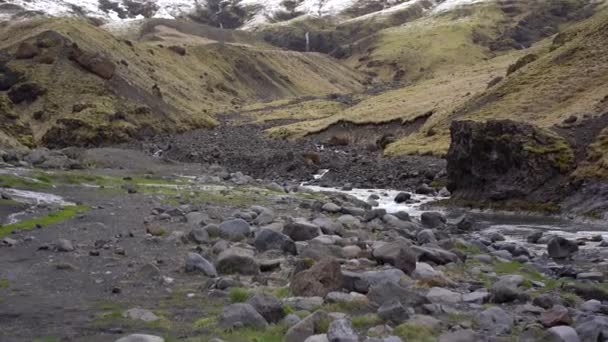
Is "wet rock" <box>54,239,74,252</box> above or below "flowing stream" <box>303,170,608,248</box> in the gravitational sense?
above

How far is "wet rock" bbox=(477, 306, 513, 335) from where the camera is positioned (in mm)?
11453

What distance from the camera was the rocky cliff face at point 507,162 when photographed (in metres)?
30.9

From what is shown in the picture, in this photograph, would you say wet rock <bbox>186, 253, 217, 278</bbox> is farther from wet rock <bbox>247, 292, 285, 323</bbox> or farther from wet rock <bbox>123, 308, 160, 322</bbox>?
wet rock <bbox>247, 292, 285, 323</bbox>

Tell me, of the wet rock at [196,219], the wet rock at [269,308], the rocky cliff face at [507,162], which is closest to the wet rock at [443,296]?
the wet rock at [269,308]

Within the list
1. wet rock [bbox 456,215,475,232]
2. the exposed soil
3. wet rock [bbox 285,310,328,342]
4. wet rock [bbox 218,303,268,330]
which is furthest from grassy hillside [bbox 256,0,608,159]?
wet rock [bbox 218,303,268,330]

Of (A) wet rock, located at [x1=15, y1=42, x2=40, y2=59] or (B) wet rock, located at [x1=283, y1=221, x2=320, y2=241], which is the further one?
(A) wet rock, located at [x1=15, y1=42, x2=40, y2=59]

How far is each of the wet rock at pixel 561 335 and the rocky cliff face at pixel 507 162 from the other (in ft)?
65.8

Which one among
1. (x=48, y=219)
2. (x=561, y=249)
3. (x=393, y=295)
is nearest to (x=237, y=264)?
(x=393, y=295)

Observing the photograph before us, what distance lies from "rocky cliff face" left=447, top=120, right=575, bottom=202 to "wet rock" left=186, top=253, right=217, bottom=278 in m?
19.3

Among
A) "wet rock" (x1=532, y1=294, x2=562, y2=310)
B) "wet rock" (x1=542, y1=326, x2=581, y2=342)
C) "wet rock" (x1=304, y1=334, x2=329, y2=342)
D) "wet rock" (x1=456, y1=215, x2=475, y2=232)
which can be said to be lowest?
"wet rock" (x1=456, y1=215, x2=475, y2=232)

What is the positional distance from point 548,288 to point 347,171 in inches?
1202

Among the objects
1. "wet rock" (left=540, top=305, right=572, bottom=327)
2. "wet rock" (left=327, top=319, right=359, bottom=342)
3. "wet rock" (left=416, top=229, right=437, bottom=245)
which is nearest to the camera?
"wet rock" (left=327, top=319, right=359, bottom=342)

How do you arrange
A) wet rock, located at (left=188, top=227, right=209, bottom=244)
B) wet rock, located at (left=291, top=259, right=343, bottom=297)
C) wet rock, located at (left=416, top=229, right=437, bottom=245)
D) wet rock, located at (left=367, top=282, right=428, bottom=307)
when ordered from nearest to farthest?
wet rock, located at (left=367, top=282, right=428, bottom=307), wet rock, located at (left=291, top=259, right=343, bottom=297), wet rock, located at (left=188, top=227, right=209, bottom=244), wet rock, located at (left=416, top=229, right=437, bottom=245)

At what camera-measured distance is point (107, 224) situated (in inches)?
850
